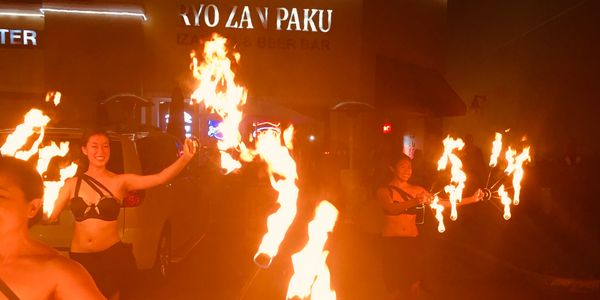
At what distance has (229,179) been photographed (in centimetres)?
1475

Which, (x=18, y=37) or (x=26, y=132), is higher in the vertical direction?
(x=18, y=37)

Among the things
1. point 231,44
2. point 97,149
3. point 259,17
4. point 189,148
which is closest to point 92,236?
point 97,149

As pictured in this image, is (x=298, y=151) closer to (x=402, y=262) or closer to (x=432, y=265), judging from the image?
(x=432, y=265)

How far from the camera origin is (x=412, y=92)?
18.7 meters

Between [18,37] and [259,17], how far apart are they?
25.3ft

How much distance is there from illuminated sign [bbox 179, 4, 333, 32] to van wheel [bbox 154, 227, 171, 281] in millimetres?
13045

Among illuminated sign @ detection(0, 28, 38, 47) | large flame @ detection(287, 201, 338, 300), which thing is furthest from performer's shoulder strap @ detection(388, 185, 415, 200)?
illuminated sign @ detection(0, 28, 38, 47)

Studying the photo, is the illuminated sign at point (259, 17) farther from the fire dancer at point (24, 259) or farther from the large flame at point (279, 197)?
the fire dancer at point (24, 259)

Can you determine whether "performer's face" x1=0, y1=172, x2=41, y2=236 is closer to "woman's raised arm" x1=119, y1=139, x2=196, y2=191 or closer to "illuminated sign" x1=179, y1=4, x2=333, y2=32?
"woman's raised arm" x1=119, y1=139, x2=196, y2=191

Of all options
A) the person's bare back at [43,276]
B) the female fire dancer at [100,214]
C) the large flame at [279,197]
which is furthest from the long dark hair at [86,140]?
the person's bare back at [43,276]

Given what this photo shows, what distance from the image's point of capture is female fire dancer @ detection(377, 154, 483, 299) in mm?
5637

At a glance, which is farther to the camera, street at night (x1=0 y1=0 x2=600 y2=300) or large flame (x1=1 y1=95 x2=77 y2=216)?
large flame (x1=1 y1=95 x2=77 y2=216)

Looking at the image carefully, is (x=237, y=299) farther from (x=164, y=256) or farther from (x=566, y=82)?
(x=566, y=82)

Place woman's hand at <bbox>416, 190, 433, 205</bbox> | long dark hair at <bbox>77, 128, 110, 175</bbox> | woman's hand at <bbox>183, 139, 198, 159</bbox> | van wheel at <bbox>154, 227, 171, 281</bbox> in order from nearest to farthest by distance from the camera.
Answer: woman's hand at <bbox>183, 139, 198, 159</bbox> → long dark hair at <bbox>77, 128, 110, 175</bbox> → woman's hand at <bbox>416, 190, 433, 205</bbox> → van wheel at <bbox>154, 227, 171, 281</bbox>
